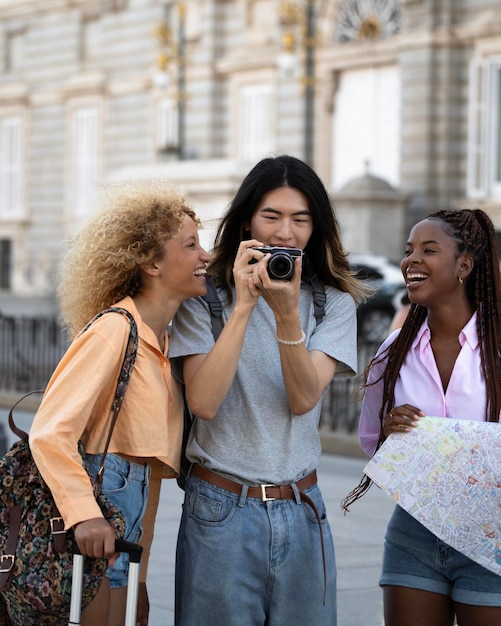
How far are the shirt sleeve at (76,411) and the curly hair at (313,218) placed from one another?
442 millimetres

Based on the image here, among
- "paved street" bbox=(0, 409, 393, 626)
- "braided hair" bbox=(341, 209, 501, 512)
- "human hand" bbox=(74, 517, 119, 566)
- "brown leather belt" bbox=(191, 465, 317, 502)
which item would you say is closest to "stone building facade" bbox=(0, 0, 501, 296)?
"paved street" bbox=(0, 409, 393, 626)

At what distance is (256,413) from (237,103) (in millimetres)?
31271

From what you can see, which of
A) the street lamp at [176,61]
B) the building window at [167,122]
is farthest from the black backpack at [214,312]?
the building window at [167,122]

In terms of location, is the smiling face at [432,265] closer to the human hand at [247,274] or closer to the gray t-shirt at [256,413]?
the gray t-shirt at [256,413]

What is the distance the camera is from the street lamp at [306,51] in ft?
68.9

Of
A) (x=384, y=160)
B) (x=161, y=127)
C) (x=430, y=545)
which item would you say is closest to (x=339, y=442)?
(x=430, y=545)

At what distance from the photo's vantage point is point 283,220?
12.0 ft

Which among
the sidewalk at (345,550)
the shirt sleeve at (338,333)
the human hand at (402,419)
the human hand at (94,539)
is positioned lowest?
the sidewalk at (345,550)

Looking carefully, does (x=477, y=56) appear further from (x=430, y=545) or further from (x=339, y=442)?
(x=430, y=545)

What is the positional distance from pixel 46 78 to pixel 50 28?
162cm

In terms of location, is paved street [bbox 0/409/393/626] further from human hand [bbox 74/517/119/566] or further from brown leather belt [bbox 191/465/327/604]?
human hand [bbox 74/517/119/566]

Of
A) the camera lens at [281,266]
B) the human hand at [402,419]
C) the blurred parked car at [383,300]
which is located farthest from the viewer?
the blurred parked car at [383,300]

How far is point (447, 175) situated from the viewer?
28.4 metres

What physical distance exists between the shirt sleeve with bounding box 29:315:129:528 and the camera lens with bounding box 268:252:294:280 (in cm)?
43
